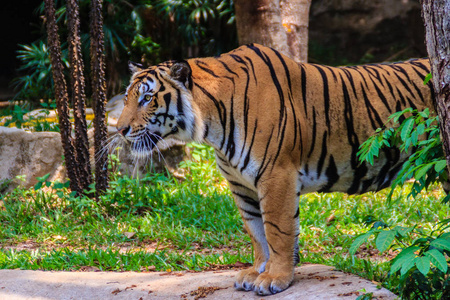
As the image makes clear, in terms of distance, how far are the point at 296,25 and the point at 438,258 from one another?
386cm

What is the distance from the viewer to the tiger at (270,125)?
3.33 metres

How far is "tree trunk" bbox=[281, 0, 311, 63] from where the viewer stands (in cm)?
567

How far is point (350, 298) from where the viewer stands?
287cm

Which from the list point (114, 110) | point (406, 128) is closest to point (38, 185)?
point (114, 110)

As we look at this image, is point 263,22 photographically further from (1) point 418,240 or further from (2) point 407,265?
(2) point 407,265

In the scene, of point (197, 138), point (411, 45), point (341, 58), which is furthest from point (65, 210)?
point (411, 45)

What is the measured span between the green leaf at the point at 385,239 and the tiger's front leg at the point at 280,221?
0.89 meters

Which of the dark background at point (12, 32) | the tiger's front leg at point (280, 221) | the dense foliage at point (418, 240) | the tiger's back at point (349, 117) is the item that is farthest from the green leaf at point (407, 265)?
the dark background at point (12, 32)

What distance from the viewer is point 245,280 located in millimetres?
3395

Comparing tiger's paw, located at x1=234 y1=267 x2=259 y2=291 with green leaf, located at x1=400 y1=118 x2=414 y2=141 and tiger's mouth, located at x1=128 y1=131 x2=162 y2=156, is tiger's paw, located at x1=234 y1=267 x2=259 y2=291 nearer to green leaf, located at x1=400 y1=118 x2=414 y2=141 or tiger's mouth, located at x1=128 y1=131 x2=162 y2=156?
tiger's mouth, located at x1=128 y1=131 x2=162 y2=156

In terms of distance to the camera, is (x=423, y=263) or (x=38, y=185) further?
(x=38, y=185)

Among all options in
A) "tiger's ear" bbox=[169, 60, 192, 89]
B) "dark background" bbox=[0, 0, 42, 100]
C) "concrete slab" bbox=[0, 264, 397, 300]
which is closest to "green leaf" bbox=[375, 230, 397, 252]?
"concrete slab" bbox=[0, 264, 397, 300]

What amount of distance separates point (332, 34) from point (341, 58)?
54 centimetres

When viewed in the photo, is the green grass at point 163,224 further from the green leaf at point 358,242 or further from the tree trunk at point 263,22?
the tree trunk at point 263,22
